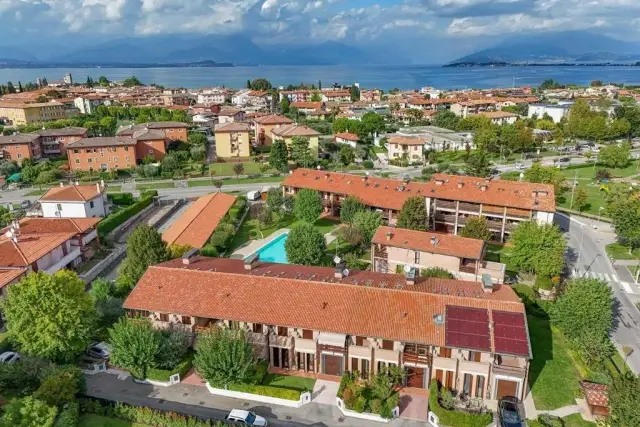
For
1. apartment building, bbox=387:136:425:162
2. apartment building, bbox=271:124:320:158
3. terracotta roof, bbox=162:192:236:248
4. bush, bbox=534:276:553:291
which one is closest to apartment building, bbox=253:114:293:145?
apartment building, bbox=271:124:320:158

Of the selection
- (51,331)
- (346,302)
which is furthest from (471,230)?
(51,331)

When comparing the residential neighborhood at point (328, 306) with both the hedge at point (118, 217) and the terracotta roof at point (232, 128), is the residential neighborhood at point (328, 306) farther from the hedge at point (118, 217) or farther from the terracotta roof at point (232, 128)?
the terracotta roof at point (232, 128)

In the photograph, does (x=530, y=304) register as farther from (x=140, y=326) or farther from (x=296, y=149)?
(x=296, y=149)

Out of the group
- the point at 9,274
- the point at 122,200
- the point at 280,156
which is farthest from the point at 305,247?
the point at 280,156

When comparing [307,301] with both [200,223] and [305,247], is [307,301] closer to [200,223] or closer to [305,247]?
[305,247]

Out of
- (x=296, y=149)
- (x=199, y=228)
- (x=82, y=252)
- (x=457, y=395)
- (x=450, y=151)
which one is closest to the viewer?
(x=457, y=395)
